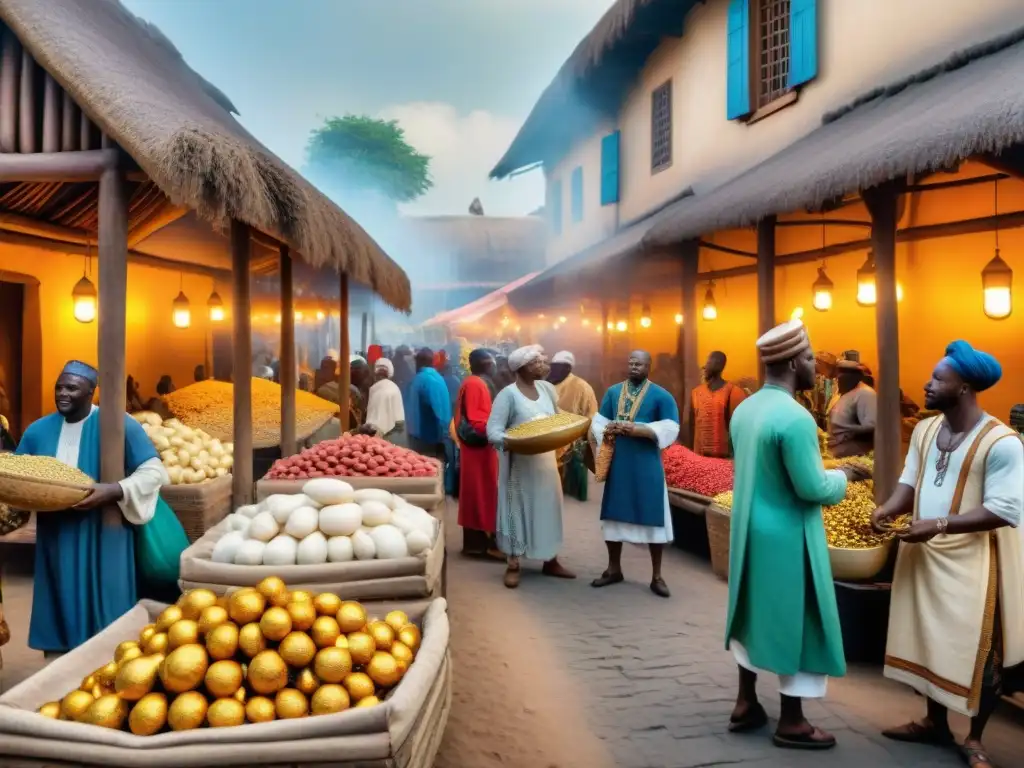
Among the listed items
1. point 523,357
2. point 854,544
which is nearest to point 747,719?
point 854,544

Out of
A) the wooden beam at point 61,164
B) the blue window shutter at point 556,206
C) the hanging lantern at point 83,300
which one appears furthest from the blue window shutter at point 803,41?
the blue window shutter at point 556,206

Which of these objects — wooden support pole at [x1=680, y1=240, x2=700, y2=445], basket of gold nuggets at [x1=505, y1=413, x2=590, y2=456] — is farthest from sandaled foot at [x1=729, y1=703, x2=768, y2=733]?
wooden support pole at [x1=680, y1=240, x2=700, y2=445]

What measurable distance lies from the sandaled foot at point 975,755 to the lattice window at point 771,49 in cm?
822

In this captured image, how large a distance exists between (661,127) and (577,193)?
5456mm

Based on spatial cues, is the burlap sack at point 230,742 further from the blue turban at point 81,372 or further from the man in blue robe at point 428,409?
the man in blue robe at point 428,409

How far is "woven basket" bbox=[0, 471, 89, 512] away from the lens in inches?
145

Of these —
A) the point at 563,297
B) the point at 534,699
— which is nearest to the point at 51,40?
the point at 534,699

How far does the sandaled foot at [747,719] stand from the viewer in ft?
13.2

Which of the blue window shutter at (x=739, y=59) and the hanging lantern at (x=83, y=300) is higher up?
the blue window shutter at (x=739, y=59)

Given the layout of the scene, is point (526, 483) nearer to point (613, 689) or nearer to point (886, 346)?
point (613, 689)

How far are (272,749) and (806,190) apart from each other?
5452 millimetres

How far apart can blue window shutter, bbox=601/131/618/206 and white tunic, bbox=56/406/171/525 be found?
12990 mm

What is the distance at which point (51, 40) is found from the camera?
4.19 meters

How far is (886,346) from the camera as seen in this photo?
228 inches
